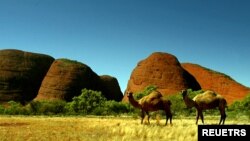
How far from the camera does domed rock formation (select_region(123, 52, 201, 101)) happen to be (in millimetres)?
132250

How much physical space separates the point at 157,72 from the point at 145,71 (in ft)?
13.8

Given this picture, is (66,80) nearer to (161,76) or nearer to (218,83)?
(161,76)

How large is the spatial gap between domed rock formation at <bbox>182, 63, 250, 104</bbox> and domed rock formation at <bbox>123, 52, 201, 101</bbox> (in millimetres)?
21226

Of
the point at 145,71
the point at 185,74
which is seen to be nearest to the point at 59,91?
the point at 145,71

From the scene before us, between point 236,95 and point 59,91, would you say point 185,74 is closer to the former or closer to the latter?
point 236,95

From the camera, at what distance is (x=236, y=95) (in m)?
149

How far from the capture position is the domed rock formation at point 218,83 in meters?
150

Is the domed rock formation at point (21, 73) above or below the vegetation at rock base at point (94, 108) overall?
above

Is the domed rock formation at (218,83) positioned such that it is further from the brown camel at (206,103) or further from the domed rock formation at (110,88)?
the brown camel at (206,103)

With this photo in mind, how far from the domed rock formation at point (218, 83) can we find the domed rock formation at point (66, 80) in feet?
154

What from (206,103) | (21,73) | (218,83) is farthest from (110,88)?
(206,103)

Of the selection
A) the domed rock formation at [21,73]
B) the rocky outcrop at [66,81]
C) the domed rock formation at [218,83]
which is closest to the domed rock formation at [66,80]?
the rocky outcrop at [66,81]

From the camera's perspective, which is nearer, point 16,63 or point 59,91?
point 59,91

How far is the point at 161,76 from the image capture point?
442ft
